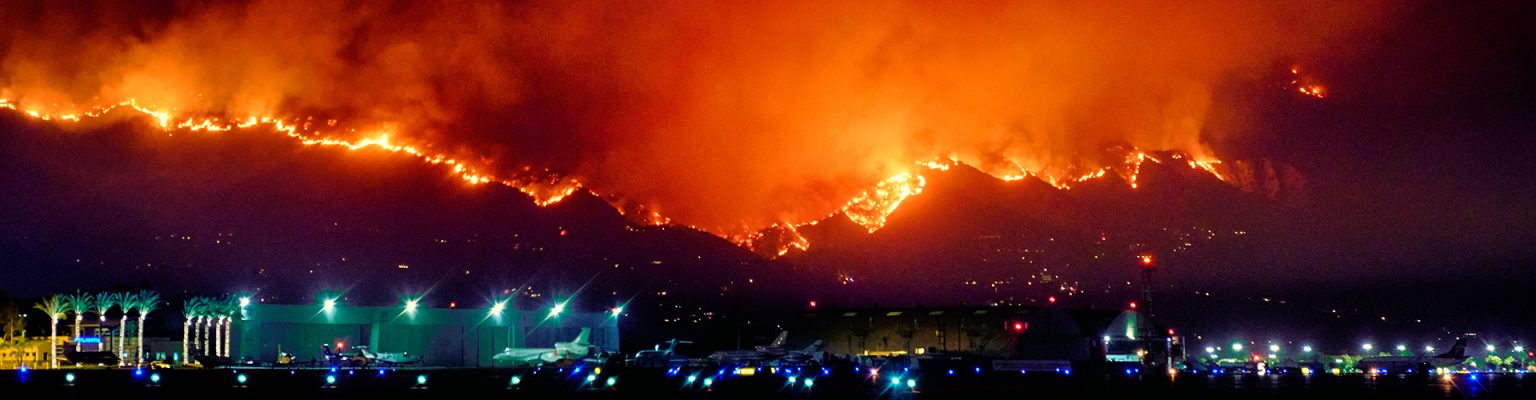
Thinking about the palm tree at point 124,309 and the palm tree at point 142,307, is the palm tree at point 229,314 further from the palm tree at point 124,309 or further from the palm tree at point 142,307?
the palm tree at point 124,309

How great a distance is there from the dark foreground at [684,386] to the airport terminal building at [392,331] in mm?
20559

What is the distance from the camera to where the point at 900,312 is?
11619 cm

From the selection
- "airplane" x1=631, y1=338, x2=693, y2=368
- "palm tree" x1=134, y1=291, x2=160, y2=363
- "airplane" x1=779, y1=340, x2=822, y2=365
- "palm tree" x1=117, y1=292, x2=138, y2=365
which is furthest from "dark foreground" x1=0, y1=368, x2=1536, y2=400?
"palm tree" x1=117, y1=292, x2=138, y2=365

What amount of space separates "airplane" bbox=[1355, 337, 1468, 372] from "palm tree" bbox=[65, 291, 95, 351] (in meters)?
90.8

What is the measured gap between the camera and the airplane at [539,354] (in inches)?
3711

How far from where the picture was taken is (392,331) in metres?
97.6

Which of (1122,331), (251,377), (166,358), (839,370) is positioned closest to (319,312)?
(166,358)

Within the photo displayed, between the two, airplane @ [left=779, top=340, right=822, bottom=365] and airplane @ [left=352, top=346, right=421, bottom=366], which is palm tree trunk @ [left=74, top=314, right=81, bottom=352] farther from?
airplane @ [left=779, top=340, right=822, bottom=365]

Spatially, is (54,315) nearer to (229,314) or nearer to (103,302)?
(103,302)

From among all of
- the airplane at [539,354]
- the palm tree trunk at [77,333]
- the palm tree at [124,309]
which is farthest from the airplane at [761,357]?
the palm tree trunk at [77,333]

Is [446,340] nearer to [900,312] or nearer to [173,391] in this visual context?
[900,312]

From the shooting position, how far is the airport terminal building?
9169 centimetres

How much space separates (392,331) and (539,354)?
11.5 meters

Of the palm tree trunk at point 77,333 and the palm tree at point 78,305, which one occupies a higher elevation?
the palm tree at point 78,305
